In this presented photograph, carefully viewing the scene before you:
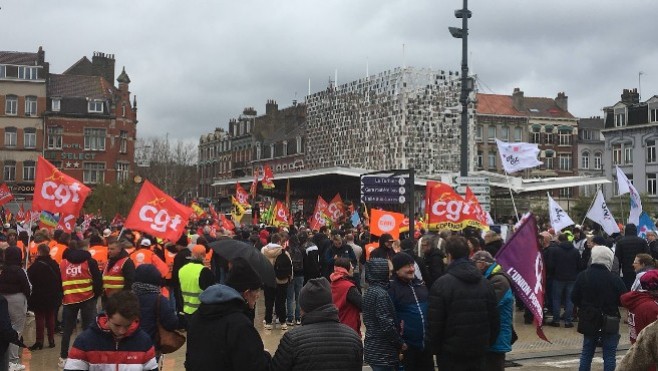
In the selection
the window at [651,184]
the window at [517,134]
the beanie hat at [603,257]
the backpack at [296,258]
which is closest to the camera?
the beanie hat at [603,257]

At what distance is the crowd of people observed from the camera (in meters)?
4.90

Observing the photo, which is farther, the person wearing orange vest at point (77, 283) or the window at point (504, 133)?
the window at point (504, 133)

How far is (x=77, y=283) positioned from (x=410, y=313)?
18.3 ft

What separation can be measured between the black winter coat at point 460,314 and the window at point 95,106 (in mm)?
60932

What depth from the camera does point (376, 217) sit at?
59.0 ft

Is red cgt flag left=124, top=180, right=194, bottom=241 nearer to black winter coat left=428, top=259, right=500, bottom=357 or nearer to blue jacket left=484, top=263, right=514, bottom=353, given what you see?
blue jacket left=484, top=263, right=514, bottom=353

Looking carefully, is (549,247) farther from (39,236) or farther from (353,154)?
(353,154)

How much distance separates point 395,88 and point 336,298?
191ft

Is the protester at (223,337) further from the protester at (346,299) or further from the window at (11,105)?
the window at (11,105)

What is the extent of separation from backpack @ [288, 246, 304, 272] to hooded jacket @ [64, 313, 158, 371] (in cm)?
918

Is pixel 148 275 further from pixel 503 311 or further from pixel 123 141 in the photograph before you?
pixel 123 141

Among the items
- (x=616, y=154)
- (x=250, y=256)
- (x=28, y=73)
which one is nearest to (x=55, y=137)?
(x=28, y=73)

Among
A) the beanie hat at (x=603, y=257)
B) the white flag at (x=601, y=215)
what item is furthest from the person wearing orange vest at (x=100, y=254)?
the white flag at (x=601, y=215)

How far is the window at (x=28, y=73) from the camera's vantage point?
206 ft
